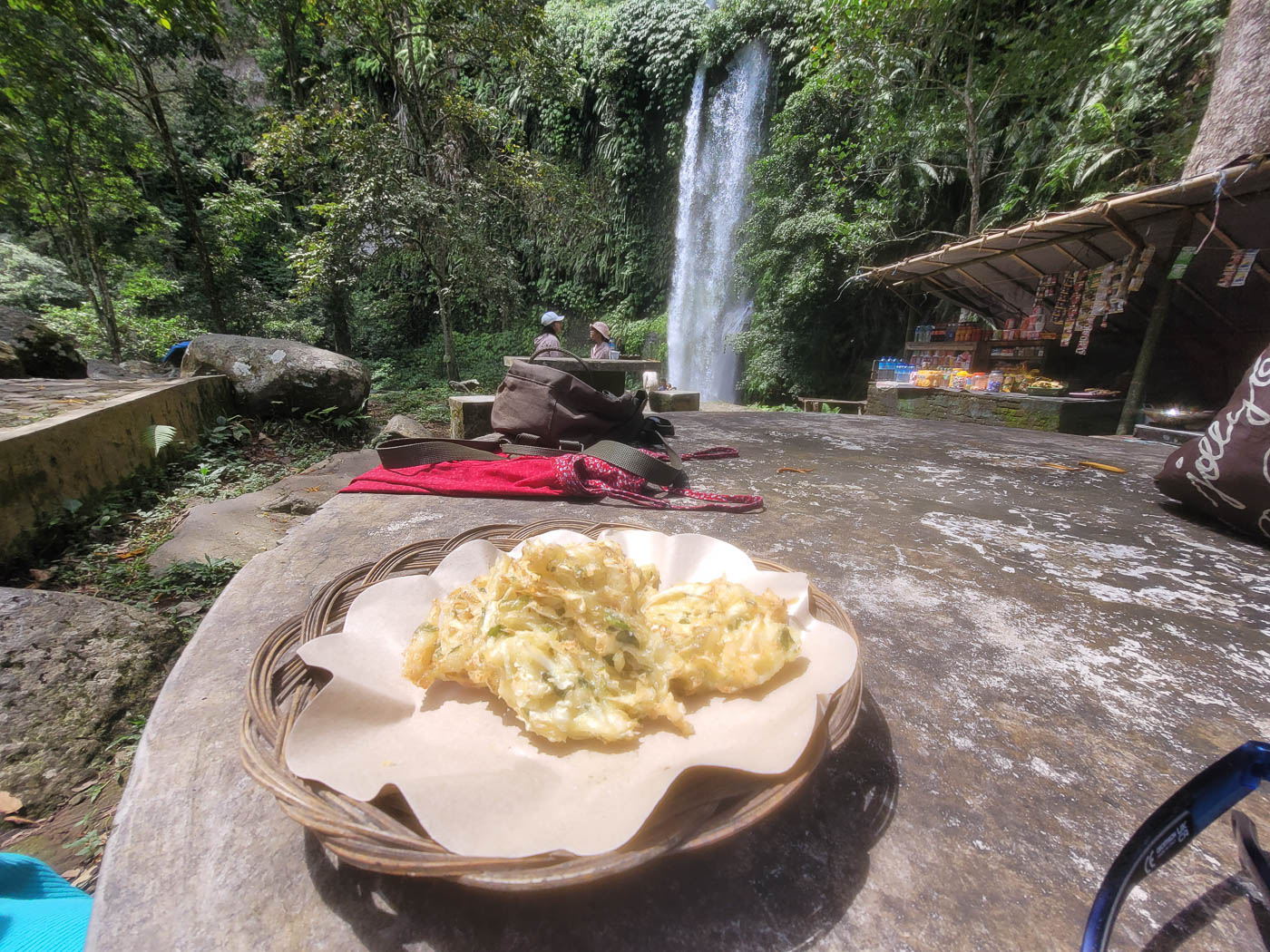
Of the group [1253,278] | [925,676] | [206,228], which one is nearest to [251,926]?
[925,676]

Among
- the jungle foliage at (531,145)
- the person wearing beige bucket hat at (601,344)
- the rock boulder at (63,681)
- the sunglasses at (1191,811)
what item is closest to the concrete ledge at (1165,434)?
the jungle foliage at (531,145)

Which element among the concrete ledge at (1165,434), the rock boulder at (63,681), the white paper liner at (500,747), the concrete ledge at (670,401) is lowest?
the rock boulder at (63,681)

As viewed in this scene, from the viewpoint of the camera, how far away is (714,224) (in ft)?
45.9

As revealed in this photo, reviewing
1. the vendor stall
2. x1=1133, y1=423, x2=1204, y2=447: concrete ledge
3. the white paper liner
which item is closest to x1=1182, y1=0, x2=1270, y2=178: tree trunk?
the vendor stall

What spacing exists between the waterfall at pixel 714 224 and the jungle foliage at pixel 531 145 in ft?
1.51

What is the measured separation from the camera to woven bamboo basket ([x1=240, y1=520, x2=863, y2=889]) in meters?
0.48

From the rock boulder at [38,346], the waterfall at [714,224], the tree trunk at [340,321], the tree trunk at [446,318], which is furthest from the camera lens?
the waterfall at [714,224]

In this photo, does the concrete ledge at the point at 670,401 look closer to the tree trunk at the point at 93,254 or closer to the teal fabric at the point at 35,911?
the teal fabric at the point at 35,911

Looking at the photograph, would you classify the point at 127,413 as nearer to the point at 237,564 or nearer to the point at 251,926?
the point at 237,564

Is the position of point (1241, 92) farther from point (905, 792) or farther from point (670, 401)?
point (905, 792)

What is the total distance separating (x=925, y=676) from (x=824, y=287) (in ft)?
36.6

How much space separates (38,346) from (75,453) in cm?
306

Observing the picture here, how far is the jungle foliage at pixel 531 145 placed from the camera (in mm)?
6883

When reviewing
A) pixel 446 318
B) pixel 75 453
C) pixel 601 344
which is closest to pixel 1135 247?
pixel 601 344
